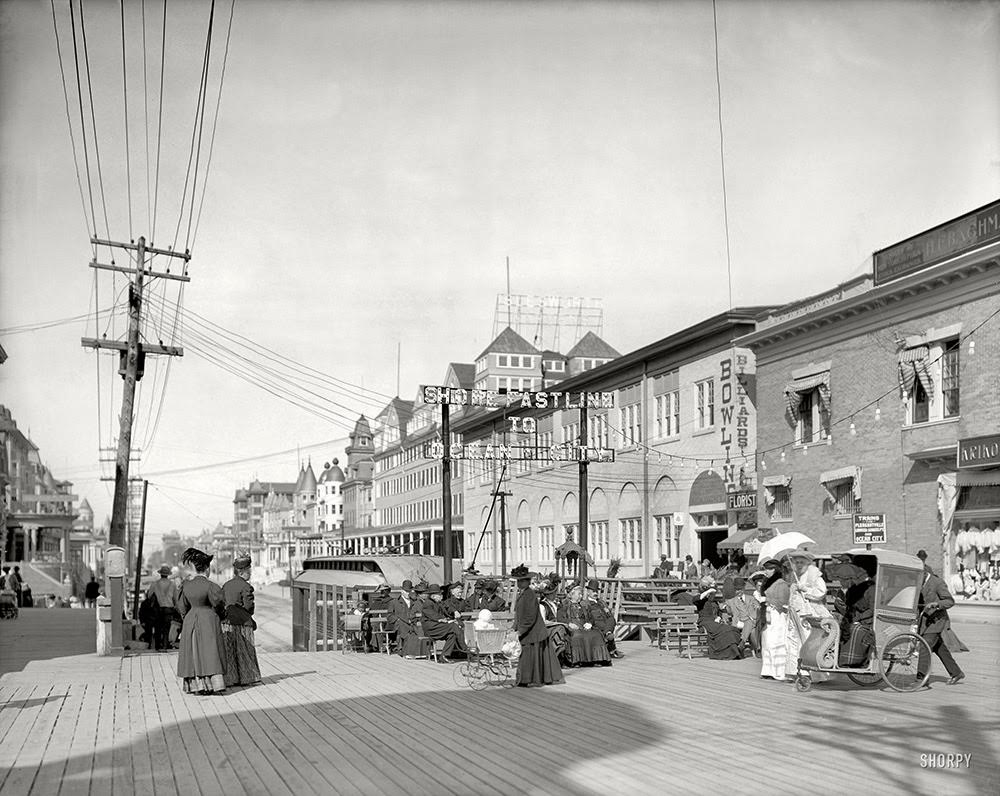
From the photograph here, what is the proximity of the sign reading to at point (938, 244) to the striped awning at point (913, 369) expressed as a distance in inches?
85.1

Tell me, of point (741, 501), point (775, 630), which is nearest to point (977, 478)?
point (741, 501)

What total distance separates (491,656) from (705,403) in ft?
82.9

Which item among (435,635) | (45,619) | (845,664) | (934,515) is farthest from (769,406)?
(45,619)

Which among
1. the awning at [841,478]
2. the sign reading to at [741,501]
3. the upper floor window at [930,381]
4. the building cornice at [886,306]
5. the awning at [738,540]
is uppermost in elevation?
the building cornice at [886,306]

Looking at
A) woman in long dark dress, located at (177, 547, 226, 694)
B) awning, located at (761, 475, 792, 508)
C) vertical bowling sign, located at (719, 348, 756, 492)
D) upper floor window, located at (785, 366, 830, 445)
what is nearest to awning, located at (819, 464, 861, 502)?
upper floor window, located at (785, 366, 830, 445)

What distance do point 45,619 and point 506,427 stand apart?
28.5 meters

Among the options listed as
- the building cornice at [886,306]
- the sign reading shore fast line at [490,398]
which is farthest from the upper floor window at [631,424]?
the sign reading shore fast line at [490,398]

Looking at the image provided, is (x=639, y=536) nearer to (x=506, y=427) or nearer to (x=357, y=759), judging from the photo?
(x=506, y=427)

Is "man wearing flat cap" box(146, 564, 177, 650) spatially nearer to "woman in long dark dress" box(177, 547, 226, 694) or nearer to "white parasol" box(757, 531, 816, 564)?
"woman in long dark dress" box(177, 547, 226, 694)

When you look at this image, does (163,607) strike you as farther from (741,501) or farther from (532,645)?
(741,501)

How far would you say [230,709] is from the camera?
42.1 feet

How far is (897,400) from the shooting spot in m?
28.3

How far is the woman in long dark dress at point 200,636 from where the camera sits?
13.9m

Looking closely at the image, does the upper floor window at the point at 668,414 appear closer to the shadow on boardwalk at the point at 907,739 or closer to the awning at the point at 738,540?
the awning at the point at 738,540
